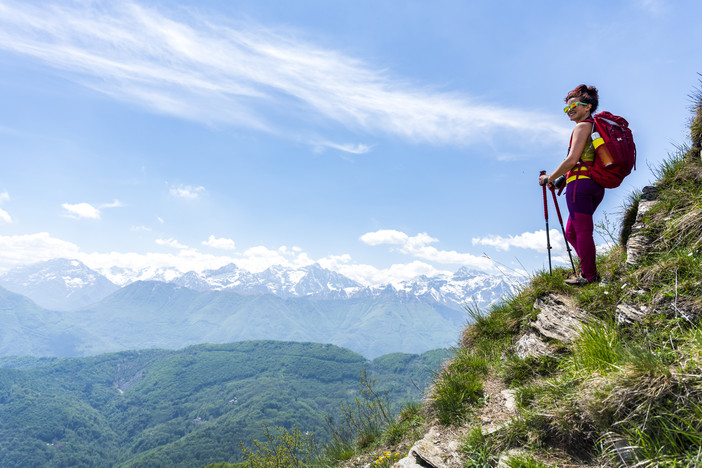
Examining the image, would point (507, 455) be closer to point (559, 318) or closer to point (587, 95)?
point (559, 318)

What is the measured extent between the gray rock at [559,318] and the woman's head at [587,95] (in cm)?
325

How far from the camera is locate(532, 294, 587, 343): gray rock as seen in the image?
477 cm

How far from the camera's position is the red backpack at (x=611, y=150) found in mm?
4895

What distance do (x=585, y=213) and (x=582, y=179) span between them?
1.82ft

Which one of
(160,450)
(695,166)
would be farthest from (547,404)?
(160,450)

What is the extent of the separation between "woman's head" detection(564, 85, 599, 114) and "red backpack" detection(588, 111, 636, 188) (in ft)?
1.48

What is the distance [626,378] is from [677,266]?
213cm

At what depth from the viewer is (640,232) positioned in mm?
5066

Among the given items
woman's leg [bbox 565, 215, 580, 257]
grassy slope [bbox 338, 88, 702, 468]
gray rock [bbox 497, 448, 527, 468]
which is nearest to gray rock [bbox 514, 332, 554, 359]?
grassy slope [bbox 338, 88, 702, 468]

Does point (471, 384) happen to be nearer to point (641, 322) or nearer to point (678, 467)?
point (641, 322)

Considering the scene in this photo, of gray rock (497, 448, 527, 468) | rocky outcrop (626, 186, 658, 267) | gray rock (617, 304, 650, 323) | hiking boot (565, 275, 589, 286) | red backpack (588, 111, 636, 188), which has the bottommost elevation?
gray rock (497, 448, 527, 468)

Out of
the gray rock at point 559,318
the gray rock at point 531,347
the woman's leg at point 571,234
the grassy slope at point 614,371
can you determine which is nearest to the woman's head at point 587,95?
the grassy slope at point 614,371

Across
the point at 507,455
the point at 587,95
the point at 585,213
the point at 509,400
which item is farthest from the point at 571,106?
the point at 507,455

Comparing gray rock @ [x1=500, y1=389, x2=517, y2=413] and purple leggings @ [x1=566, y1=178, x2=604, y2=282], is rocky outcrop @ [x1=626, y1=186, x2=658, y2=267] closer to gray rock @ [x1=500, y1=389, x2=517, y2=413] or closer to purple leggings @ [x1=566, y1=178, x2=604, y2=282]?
purple leggings @ [x1=566, y1=178, x2=604, y2=282]
